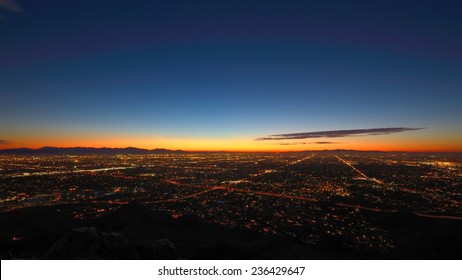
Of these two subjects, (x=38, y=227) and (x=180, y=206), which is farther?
(x=180, y=206)

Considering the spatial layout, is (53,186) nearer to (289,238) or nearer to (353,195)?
(289,238)

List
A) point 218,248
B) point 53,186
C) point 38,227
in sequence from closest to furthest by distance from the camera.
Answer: point 218,248 → point 38,227 → point 53,186

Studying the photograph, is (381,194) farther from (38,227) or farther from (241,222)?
(38,227)

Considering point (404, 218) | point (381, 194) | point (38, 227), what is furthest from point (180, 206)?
point (381, 194)

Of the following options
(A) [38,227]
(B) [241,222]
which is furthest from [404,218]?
(A) [38,227]
